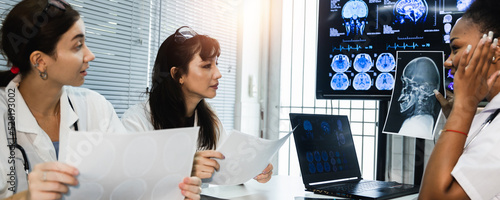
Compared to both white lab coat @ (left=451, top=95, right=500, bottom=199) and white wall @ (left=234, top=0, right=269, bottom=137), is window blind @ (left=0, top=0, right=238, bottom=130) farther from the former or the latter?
white lab coat @ (left=451, top=95, right=500, bottom=199)

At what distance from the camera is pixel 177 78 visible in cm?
225

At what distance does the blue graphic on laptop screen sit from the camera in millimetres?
1914

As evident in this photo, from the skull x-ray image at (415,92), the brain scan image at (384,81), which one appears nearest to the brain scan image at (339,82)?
the brain scan image at (384,81)

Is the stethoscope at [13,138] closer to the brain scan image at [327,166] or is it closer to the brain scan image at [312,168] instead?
the brain scan image at [312,168]

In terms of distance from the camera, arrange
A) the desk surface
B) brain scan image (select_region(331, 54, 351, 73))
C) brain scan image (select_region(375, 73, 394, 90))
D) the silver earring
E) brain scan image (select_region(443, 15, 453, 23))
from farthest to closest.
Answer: brain scan image (select_region(331, 54, 351, 73)), brain scan image (select_region(375, 73, 394, 90)), brain scan image (select_region(443, 15, 453, 23)), the desk surface, the silver earring

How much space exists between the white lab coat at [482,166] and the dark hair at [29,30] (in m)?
1.26

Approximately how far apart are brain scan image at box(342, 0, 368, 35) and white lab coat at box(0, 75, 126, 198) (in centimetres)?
180

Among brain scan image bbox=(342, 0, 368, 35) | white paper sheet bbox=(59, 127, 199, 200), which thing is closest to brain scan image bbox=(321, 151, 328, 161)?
white paper sheet bbox=(59, 127, 199, 200)

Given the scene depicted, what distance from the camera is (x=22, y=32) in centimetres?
137

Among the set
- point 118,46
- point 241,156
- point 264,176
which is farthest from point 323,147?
point 118,46

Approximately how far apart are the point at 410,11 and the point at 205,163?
200 centimetres

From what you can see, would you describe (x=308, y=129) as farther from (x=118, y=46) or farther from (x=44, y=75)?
(x=118, y=46)

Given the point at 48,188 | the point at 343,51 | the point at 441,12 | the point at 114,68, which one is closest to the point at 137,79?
the point at 114,68

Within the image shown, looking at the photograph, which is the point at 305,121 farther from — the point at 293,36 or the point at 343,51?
the point at 293,36
